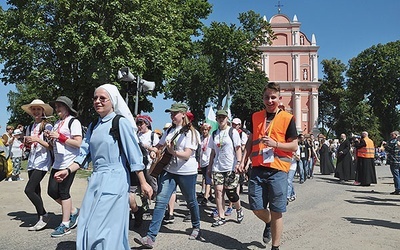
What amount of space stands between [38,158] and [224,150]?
302 cm

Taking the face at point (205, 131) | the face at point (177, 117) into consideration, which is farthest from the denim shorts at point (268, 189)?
the face at point (205, 131)

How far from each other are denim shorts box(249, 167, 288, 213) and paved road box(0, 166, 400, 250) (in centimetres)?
88

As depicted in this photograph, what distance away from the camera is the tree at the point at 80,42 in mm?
20375

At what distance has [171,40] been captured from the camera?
78.3 ft

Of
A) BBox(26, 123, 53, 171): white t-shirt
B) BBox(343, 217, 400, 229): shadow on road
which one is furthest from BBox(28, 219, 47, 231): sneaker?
BBox(343, 217, 400, 229): shadow on road

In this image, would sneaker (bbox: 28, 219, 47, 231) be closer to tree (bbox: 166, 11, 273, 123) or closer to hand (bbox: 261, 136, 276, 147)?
hand (bbox: 261, 136, 276, 147)

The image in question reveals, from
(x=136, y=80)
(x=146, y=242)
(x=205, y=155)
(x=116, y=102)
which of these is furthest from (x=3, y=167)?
(x=205, y=155)

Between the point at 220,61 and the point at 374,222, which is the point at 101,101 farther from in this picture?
the point at 220,61

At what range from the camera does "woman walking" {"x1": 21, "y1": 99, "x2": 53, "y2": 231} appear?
19.5 feet

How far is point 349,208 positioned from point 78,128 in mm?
6413

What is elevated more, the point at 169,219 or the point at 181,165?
the point at 181,165

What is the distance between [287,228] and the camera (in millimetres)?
6586

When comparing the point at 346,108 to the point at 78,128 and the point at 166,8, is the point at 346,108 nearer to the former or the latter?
the point at 166,8

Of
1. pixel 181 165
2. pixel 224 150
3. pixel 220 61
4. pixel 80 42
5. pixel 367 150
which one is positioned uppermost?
pixel 220 61
